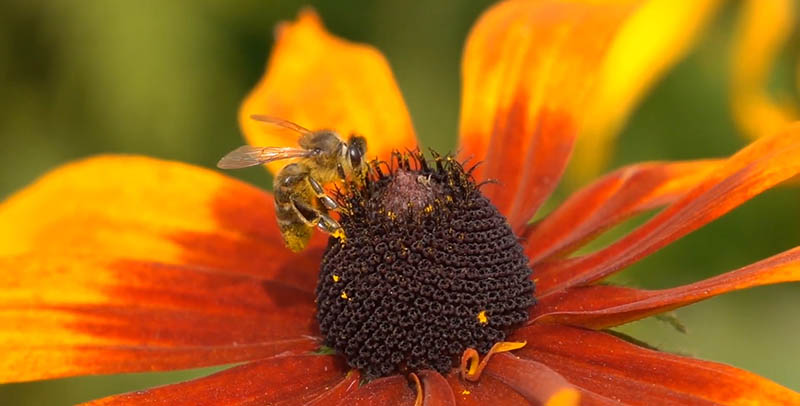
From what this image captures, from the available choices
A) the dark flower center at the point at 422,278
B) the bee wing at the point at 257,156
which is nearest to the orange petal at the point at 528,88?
the dark flower center at the point at 422,278

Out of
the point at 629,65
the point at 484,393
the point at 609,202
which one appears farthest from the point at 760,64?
the point at 484,393

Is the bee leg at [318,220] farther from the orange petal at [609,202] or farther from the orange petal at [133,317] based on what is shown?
the orange petal at [609,202]

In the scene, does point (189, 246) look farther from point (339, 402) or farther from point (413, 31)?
point (413, 31)

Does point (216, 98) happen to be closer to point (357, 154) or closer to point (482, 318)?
point (357, 154)

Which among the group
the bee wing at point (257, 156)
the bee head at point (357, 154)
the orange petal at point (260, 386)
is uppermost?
the bee head at point (357, 154)

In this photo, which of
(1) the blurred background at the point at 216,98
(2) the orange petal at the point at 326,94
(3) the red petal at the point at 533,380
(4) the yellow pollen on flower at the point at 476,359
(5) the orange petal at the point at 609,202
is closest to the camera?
(3) the red petal at the point at 533,380

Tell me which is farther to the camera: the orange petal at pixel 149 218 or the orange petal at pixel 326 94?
the orange petal at pixel 326 94

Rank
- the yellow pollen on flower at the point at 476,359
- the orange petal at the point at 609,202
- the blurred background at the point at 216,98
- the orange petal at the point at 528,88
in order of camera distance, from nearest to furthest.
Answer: the yellow pollen on flower at the point at 476,359 < the orange petal at the point at 609,202 < the orange petal at the point at 528,88 < the blurred background at the point at 216,98
